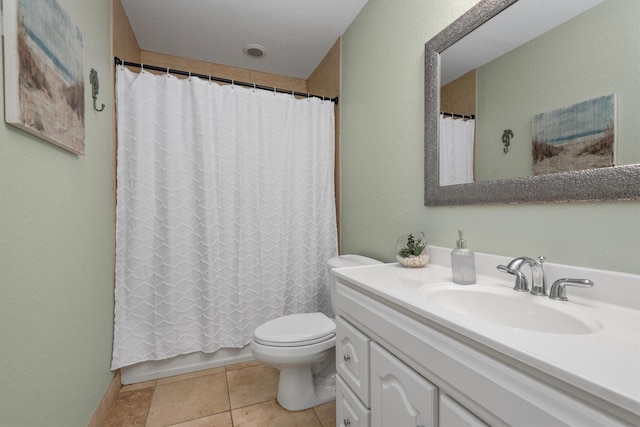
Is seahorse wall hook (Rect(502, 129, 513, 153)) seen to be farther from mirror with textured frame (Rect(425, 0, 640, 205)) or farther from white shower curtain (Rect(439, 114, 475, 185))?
white shower curtain (Rect(439, 114, 475, 185))

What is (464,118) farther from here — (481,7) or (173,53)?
(173,53)

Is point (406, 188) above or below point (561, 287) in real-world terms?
above

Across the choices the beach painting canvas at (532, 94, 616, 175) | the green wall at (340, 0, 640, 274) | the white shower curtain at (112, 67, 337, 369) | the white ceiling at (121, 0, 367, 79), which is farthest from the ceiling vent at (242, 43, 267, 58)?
the beach painting canvas at (532, 94, 616, 175)

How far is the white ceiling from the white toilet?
5.31ft

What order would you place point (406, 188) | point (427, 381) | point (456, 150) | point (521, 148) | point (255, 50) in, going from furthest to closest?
point (255, 50) → point (406, 188) → point (456, 150) → point (521, 148) → point (427, 381)

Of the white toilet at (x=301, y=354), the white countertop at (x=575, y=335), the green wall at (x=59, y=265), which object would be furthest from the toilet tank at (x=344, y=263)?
the green wall at (x=59, y=265)

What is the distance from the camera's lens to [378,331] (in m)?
0.85

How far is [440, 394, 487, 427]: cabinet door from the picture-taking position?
1.85 ft

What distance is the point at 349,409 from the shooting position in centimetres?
104

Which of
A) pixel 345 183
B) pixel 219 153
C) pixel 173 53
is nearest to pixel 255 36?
pixel 173 53

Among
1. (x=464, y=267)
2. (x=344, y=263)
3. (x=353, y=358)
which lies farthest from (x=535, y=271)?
(x=344, y=263)

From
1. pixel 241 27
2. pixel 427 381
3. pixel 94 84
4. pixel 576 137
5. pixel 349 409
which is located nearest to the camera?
pixel 427 381

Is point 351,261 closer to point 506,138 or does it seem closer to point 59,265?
point 506,138

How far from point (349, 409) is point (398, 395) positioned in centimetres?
36
